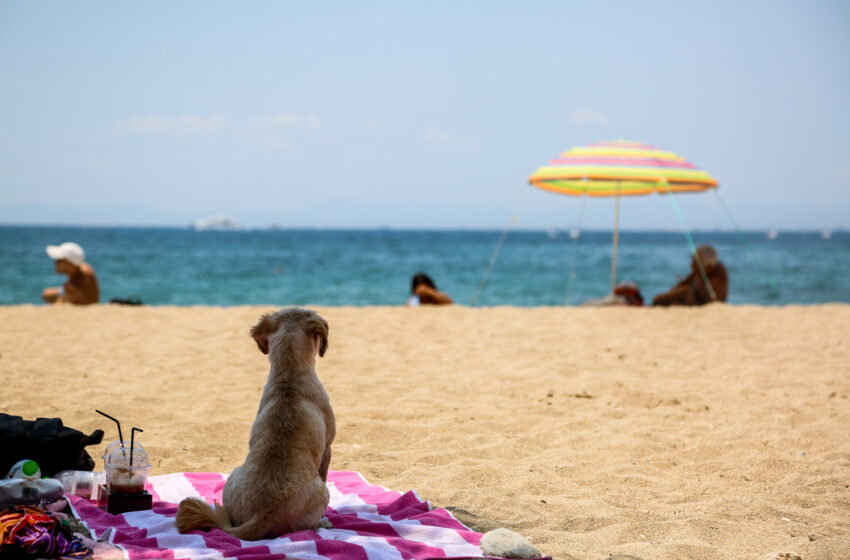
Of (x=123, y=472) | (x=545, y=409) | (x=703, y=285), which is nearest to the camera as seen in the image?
(x=123, y=472)

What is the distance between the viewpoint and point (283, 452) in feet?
10.3

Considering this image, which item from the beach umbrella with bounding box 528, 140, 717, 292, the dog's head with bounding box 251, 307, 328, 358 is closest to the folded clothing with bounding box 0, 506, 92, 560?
the dog's head with bounding box 251, 307, 328, 358

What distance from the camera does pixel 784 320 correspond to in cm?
997

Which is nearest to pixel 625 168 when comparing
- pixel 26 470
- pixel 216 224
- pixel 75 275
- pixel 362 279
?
pixel 75 275

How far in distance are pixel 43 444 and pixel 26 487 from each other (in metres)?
0.42

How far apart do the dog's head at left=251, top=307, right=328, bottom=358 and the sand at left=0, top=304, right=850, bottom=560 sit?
122 cm

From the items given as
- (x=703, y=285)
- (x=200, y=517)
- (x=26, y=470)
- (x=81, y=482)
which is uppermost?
(x=703, y=285)

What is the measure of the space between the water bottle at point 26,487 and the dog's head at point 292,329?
120 centimetres

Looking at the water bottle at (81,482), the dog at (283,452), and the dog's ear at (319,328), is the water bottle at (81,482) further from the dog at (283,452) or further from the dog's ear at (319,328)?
the dog's ear at (319,328)

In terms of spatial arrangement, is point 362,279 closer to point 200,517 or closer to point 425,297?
point 425,297

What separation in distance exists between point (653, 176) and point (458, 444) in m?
7.68

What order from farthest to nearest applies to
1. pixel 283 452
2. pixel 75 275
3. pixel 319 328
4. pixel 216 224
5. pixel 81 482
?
pixel 216 224 → pixel 75 275 → pixel 81 482 → pixel 319 328 → pixel 283 452

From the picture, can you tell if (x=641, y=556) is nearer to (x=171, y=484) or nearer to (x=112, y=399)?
(x=171, y=484)

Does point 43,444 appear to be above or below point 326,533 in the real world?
above
